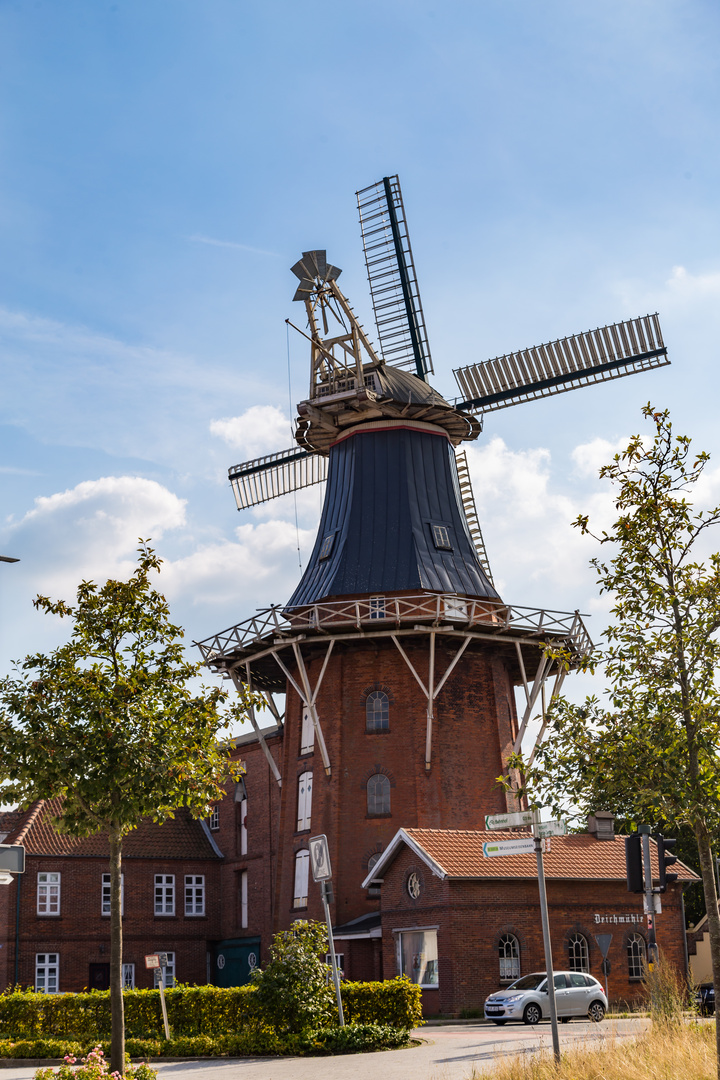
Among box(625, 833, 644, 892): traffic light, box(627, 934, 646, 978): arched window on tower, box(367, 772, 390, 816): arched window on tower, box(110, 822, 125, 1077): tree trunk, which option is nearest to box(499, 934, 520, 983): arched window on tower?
box(627, 934, 646, 978): arched window on tower

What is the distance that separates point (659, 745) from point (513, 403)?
32926 millimetres

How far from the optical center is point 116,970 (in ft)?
47.9

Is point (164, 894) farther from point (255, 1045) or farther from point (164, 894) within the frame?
point (255, 1045)

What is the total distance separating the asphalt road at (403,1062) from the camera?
55.2ft

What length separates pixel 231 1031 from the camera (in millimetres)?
21922

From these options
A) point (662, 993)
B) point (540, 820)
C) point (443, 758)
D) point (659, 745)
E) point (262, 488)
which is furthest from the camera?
point (262, 488)

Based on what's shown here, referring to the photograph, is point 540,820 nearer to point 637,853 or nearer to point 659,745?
point 659,745

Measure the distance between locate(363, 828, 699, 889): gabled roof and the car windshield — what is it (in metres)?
3.49

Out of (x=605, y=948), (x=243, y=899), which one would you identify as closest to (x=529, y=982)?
(x=605, y=948)

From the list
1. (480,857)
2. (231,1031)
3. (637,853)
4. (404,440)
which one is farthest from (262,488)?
(637,853)

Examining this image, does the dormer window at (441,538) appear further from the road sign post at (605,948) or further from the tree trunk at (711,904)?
the tree trunk at (711,904)

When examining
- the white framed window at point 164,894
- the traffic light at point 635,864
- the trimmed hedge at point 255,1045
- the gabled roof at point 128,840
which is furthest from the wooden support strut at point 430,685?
the traffic light at point 635,864

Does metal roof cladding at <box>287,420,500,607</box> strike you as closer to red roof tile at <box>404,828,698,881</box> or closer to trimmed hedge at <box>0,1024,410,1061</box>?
red roof tile at <box>404,828,698,881</box>

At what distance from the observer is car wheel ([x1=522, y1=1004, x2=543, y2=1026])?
25422 millimetres
